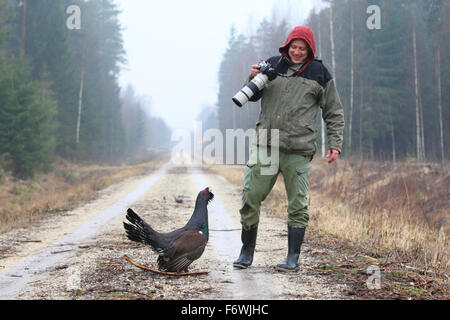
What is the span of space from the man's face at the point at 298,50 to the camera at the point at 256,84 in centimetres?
29

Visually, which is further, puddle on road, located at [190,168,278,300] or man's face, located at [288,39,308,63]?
man's face, located at [288,39,308,63]

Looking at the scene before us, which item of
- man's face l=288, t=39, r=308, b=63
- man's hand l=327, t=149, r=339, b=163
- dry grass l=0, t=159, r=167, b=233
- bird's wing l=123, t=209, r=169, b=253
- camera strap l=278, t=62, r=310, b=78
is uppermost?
man's face l=288, t=39, r=308, b=63

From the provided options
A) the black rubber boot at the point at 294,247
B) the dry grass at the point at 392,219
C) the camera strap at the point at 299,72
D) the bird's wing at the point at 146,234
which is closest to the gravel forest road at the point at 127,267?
the black rubber boot at the point at 294,247

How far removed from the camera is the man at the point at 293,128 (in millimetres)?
4227

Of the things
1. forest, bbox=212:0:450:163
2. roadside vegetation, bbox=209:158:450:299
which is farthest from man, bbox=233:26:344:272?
forest, bbox=212:0:450:163

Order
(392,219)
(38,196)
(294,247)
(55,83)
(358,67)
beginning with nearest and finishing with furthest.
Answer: (294,247)
(392,219)
(38,196)
(55,83)
(358,67)

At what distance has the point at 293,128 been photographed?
4215 millimetres

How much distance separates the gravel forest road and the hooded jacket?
135 cm

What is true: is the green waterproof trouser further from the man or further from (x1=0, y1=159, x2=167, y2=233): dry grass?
(x1=0, y1=159, x2=167, y2=233): dry grass

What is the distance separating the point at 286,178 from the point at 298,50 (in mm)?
1344

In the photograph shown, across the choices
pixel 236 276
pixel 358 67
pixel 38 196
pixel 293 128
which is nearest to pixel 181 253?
pixel 236 276

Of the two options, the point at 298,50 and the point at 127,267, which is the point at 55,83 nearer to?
the point at 127,267

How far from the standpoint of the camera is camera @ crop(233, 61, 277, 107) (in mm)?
4132
